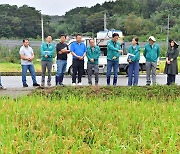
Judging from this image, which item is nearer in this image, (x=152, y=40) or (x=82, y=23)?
(x=152, y=40)

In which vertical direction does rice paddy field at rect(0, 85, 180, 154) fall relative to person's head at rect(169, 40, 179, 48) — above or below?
below

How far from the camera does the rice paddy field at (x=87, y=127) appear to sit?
15.1 feet

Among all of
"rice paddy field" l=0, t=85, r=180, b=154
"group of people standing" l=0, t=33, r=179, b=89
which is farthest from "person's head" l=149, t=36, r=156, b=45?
"rice paddy field" l=0, t=85, r=180, b=154

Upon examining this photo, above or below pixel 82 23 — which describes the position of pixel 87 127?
below

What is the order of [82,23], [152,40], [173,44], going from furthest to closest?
[82,23]
[173,44]
[152,40]

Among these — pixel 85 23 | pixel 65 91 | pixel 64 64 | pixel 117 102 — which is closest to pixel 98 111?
pixel 117 102

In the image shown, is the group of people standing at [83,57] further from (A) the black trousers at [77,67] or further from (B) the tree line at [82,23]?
(B) the tree line at [82,23]

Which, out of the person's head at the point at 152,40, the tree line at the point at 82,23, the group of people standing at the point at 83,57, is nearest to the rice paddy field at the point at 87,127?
the group of people standing at the point at 83,57

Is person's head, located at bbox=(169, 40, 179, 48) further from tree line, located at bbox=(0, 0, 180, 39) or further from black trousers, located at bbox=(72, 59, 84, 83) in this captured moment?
tree line, located at bbox=(0, 0, 180, 39)

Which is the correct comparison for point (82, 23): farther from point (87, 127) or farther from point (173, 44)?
point (87, 127)

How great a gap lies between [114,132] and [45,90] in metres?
5.36

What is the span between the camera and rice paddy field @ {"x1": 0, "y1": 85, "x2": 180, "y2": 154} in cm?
462

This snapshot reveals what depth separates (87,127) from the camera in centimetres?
564

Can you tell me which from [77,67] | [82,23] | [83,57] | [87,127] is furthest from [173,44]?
[82,23]
